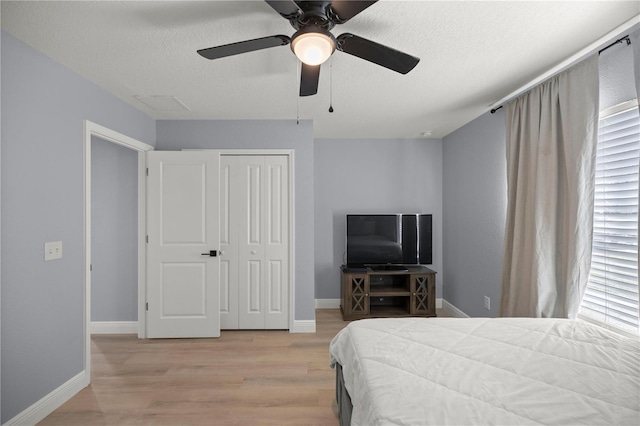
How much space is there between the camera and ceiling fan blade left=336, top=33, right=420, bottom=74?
157 centimetres

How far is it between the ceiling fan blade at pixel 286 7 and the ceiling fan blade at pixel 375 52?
0.81ft

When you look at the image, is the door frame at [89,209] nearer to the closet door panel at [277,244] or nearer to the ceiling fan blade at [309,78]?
the closet door panel at [277,244]

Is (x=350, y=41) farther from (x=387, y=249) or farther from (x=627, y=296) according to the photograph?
(x=387, y=249)

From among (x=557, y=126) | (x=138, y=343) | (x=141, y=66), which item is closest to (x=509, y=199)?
(x=557, y=126)

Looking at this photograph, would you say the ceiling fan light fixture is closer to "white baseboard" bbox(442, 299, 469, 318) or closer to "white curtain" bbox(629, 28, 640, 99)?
"white curtain" bbox(629, 28, 640, 99)

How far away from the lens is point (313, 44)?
4.81ft

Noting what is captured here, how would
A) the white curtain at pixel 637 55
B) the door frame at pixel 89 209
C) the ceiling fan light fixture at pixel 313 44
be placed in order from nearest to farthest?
the ceiling fan light fixture at pixel 313 44 → the white curtain at pixel 637 55 → the door frame at pixel 89 209

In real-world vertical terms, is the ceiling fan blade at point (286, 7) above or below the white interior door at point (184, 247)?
above

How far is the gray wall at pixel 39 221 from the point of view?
1919 mm

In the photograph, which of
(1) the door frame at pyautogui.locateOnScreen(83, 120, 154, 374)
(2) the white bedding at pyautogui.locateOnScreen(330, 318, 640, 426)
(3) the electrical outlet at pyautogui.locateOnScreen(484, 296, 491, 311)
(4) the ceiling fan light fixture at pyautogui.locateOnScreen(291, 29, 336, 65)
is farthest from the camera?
(3) the electrical outlet at pyautogui.locateOnScreen(484, 296, 491, 311)

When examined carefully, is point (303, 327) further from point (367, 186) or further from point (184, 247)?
point (367, 186)

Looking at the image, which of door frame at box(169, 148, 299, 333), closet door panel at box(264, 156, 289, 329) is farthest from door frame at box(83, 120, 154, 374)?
closet door panel at box(264, 156, 289, 329)

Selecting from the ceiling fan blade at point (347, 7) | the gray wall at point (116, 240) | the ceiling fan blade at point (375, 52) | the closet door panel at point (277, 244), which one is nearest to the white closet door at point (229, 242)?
the closet door panel at point (277, 244)

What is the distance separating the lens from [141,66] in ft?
7.70
